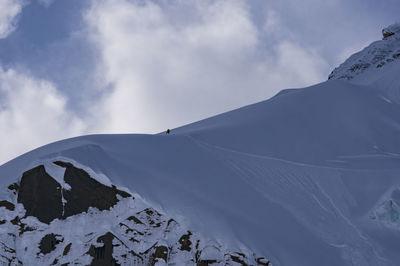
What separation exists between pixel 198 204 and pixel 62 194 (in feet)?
13.0

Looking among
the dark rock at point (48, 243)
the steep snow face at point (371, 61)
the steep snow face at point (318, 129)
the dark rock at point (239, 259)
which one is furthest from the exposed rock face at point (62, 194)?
the steep snow face at point (371, 61)

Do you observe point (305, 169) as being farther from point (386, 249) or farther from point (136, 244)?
point (136, 244)

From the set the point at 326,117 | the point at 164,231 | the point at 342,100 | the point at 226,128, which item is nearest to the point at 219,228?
the point at 164,231

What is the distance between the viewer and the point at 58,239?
11812mm

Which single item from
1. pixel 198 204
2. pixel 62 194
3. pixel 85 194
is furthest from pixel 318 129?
pixel 62 194

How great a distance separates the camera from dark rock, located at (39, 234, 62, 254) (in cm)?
1171

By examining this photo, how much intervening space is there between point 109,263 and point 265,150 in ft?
24.2

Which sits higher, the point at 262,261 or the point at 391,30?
the point at 391,30

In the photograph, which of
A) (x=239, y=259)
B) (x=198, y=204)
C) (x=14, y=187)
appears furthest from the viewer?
(x=14, y=187)

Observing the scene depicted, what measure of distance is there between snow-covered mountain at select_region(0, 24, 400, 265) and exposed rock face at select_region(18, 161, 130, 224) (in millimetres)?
29

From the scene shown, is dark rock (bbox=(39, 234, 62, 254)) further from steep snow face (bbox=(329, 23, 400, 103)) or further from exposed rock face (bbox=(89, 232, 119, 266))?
steep snow face (bbox=(329, 23, 400, 103))

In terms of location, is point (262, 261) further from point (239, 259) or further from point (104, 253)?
point (104, 253)

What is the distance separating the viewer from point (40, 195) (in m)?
12.4

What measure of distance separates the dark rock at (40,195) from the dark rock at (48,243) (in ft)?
1.53
